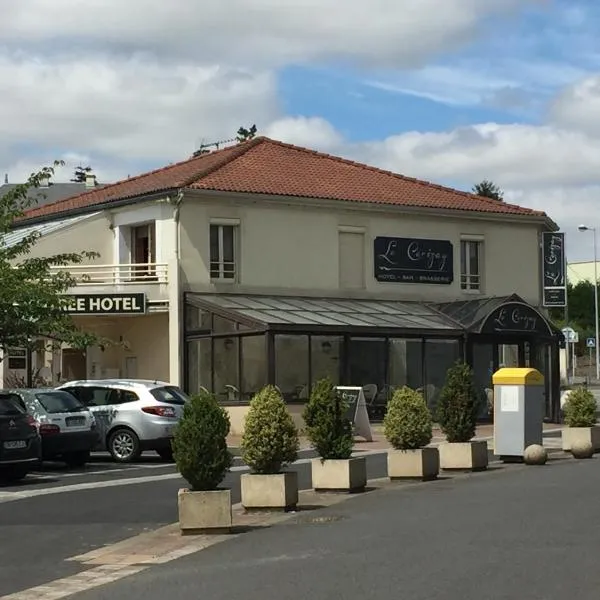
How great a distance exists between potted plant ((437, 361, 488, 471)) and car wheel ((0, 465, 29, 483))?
6.89m

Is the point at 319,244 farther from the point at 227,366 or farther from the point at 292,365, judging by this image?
the point at 227,366

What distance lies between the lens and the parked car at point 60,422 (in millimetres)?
22531

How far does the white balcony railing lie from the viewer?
114ft

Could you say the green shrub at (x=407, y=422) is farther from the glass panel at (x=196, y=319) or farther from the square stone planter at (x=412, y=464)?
the glass panel at (x=196, y=319)

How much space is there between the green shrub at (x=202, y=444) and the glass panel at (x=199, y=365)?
20.5 meters

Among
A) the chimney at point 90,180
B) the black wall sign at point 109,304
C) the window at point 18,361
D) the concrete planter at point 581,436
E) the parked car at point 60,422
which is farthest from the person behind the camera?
the chimney at point 90,180

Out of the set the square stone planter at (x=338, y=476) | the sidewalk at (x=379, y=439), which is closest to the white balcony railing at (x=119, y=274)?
the sidewalk at (x=379, y=439)

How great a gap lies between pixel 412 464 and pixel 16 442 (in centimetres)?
648

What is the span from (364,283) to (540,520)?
25.1m

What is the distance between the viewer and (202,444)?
13.3 meters

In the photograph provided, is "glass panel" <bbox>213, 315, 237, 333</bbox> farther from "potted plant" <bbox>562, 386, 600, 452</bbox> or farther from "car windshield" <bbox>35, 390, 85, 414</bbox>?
"potted plant" <bbox>562, 386, 600, 452</bbox>

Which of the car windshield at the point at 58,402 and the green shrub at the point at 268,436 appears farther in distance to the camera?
the car windshield at the point at 58,402

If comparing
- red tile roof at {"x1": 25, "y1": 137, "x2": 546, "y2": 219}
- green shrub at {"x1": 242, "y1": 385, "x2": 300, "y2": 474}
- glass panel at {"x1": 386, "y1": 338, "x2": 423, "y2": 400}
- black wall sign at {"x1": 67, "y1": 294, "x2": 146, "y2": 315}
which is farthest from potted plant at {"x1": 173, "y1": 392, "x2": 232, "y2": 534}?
glass panel at {"x1": 386, "y1": 338, "x2": 423, "y2": 400}

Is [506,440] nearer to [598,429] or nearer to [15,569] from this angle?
[598,429]
